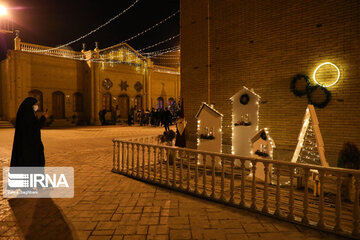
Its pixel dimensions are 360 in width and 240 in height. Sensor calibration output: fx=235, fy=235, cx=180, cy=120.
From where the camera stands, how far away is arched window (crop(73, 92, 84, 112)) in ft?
80.1

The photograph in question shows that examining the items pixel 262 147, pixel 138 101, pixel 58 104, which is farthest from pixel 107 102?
pixel 262 147

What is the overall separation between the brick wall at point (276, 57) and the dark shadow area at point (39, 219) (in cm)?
574

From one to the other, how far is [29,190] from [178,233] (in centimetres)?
359

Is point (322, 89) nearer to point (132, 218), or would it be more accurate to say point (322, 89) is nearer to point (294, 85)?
point (294, 85)

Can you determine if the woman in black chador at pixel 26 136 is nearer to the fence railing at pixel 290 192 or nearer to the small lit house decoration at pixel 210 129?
the fence railing at pixel 290 192

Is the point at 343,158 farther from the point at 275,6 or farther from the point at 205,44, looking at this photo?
the point at 205,44

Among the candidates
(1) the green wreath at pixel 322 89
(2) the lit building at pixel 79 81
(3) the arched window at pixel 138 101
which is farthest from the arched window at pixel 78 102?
(1) the green wreath at pixel 322 89

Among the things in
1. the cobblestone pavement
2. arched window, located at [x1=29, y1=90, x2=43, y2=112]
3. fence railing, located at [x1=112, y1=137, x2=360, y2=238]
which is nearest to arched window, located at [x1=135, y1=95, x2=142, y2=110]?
arched window, located at [x1=29, y1=90, x2=43, y2=112]

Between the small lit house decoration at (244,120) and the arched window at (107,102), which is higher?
the arched window at (107,102)

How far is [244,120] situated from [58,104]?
21204 millimetres

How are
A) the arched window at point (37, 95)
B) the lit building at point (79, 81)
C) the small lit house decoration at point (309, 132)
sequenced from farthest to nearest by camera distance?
the arched window at point (37, 95)
the lit building at point (79, 81)
the small lit house decoration at point (309, 132)

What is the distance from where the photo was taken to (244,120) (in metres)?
7.12

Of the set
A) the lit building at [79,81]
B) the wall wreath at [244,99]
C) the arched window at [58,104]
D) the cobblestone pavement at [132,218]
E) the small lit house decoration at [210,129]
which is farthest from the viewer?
the arched window at [58,104]

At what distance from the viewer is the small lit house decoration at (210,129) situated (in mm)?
6910
